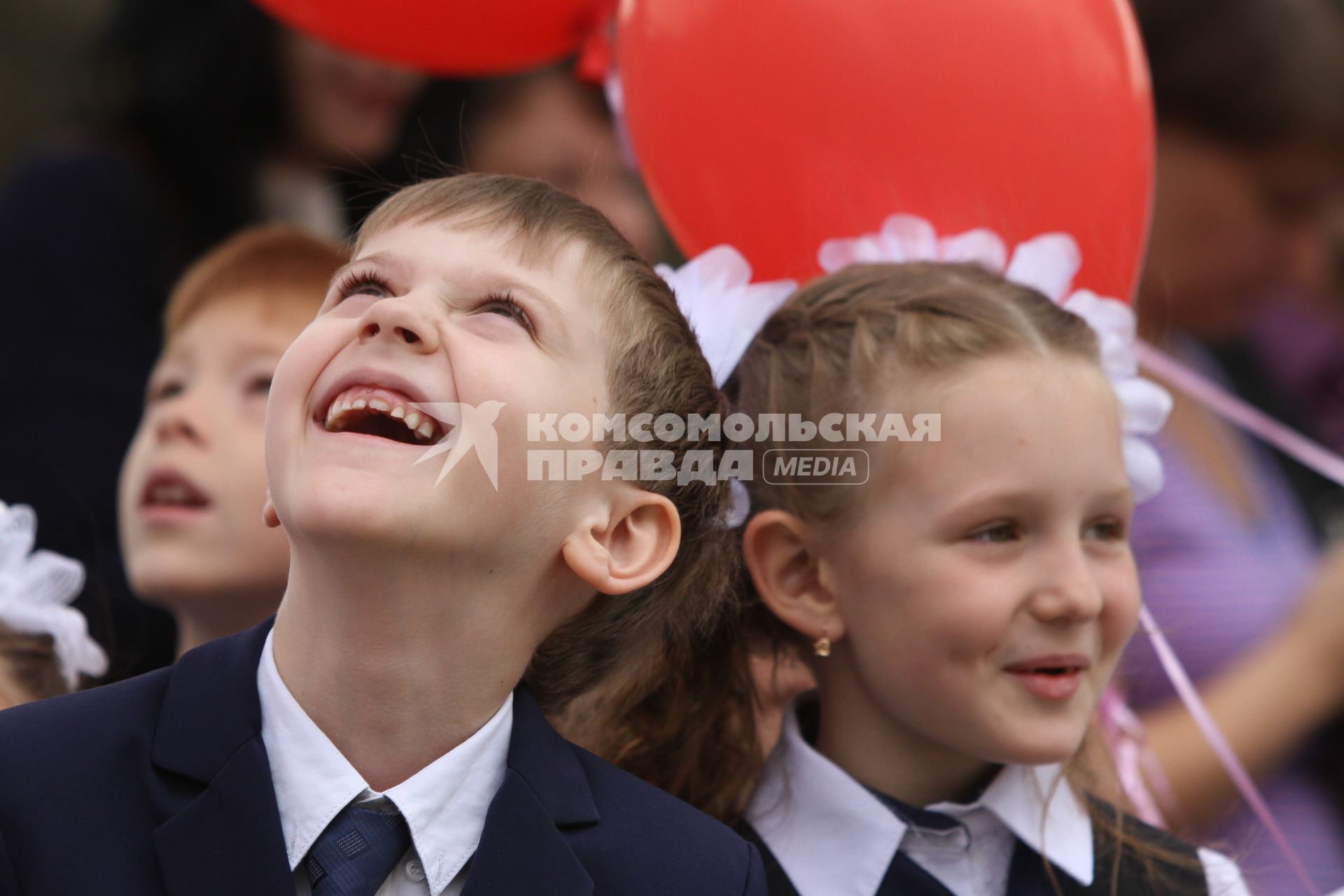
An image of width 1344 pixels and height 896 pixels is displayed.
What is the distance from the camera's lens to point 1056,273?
169 centimetres

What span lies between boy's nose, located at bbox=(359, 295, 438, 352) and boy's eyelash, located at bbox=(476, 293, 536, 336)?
0.27ft

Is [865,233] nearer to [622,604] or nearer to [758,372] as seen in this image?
[758,372]

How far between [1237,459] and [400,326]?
5.81 feet

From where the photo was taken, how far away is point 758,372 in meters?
1.71

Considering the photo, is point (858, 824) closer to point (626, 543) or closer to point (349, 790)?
point (626, 543)

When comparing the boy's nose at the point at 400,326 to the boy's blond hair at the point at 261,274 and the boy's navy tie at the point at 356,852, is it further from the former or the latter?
the boy's blond hair at the point at 261,274

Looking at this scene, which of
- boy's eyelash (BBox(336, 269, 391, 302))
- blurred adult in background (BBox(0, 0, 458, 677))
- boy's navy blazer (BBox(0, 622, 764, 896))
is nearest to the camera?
boy's navy blazer (BBox(0, 622, 764, 896))

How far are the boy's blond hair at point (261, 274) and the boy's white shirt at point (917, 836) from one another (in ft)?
3.31

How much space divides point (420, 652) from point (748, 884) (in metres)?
0.38

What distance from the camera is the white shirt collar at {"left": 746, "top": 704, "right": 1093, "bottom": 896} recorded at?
5.03 ft

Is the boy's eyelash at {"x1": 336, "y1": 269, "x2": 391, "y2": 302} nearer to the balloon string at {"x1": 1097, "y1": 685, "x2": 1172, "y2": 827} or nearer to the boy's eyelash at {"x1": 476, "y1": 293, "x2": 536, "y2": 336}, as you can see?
the boy's eyelash at {"x1": 476, "y1": 293, "x2": 536, "y2": 336}

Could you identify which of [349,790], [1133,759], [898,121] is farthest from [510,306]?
[1133,759]

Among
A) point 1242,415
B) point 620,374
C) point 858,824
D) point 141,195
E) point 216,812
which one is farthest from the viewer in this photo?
point 141,195

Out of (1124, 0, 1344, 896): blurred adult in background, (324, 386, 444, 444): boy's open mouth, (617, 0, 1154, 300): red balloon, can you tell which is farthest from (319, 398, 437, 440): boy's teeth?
(1124, 0, 1344, 896): blurred adult in background
